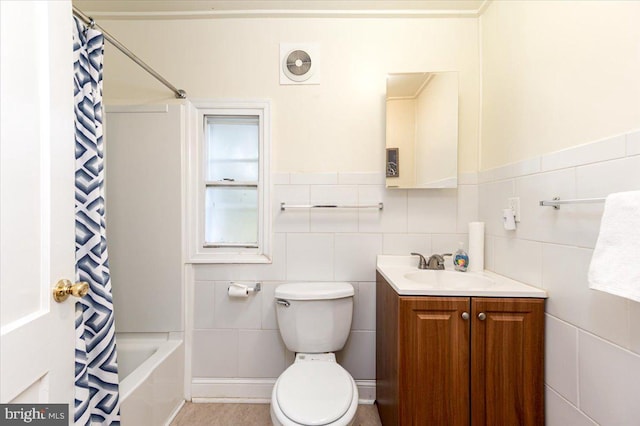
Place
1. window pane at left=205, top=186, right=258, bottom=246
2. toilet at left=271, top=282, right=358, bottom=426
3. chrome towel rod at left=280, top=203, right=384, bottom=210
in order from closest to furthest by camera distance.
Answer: toilet at left=271, top=282, right=358, bottom=426
chrome towel rod at left=280, top=203, right=384, bottom=210
window pane at left=205, top=186, right=258, bottom=246

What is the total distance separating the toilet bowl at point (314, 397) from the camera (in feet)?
3.37

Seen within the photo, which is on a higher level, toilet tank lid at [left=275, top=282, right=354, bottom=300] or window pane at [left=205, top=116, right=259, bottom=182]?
window pane at [left=205, top=116, right=259, bottom=182]

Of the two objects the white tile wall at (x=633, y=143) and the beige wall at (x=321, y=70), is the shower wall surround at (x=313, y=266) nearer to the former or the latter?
the beige wall at (x=321, y=70)

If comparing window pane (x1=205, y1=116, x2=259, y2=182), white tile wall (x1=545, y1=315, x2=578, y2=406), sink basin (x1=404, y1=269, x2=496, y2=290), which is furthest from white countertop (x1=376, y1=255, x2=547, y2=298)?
window pane (x1=205, y1=116, x2=259, y2=182)

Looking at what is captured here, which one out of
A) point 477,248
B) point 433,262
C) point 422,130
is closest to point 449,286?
point 433,262

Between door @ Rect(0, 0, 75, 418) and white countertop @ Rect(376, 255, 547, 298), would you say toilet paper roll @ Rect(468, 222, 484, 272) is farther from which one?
door @ Rect(0, 0, 75, 418)

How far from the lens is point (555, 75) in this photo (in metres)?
1.08

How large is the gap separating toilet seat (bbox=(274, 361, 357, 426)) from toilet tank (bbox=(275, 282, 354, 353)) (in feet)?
0.47

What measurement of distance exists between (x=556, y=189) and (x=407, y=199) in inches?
28.9

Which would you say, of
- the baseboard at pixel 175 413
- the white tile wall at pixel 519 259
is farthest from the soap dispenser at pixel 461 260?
the baseboard at pixel 175 413

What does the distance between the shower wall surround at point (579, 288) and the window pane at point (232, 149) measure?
1473 mm

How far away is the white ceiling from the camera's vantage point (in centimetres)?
160

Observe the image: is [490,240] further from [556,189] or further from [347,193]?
[347,193]

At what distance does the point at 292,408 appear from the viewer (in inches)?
41.7
